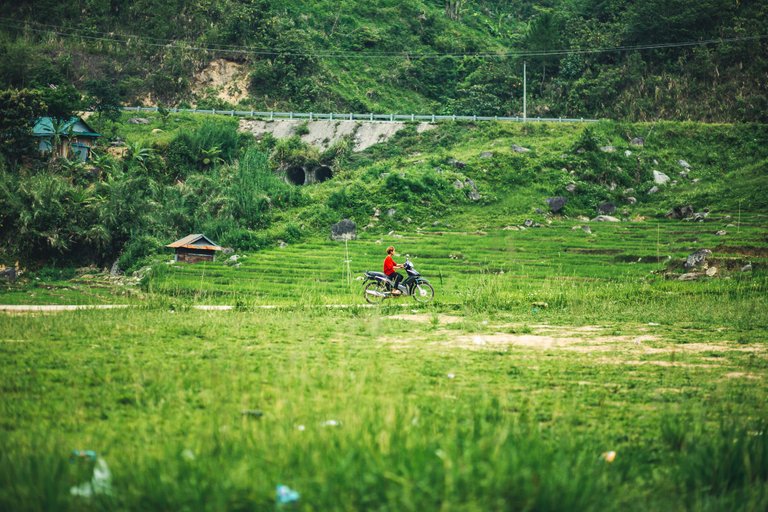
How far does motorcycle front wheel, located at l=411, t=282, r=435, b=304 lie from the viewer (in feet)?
57.6

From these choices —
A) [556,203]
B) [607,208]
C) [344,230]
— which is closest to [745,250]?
[607,208]

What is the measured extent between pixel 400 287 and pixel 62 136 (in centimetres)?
2771

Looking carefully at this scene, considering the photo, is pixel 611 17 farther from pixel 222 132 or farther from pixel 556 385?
pixel 556 385

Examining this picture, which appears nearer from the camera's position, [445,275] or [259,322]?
[259,322]

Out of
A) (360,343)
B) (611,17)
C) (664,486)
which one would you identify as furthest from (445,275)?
(611,17)

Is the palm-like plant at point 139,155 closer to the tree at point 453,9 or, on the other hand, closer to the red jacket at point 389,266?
the red jacket at point 389,266

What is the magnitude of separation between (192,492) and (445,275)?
18.1 m

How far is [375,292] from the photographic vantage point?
1778 cm

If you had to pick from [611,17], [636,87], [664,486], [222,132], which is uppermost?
[611,17]

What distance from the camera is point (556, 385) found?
718cm

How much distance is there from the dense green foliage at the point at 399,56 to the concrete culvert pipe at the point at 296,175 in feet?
29.1

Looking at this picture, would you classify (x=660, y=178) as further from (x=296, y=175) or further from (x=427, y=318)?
(x=427, y=318)

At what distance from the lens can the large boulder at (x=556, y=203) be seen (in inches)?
1282

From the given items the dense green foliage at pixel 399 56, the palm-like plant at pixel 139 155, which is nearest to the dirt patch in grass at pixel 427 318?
the palm-like plant at pixel 139 155
